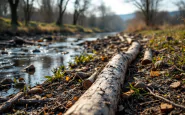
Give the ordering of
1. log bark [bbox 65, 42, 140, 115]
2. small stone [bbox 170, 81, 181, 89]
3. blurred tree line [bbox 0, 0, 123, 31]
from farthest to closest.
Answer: blurred tree line [bbox 0, 0, 123, 31] < small stone [bbox 170, 81, 181, 89] < log bark [bbox 65, 42, 140, 115]

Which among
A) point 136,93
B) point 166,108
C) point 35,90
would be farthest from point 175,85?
point 35,90

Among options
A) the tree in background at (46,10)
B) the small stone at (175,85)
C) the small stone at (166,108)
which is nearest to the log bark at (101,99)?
the small stone at (166,108)

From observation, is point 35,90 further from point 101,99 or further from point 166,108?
point 166,108

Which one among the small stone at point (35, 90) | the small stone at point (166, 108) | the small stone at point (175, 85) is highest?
the small stone at point (175, 85)

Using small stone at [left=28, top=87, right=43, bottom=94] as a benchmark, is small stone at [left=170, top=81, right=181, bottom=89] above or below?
above

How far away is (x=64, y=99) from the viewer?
289 centimetres

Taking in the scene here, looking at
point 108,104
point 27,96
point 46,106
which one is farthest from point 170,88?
point 27,96

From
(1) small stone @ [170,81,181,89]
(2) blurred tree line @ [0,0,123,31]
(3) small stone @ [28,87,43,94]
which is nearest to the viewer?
(1) small stone @ [170,81,181,89]

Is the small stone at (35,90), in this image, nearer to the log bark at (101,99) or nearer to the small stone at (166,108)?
the log bark at (101,99)

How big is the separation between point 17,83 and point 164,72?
2912 mm

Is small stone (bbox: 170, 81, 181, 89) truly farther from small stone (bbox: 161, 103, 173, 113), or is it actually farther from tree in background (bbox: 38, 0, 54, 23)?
tree in background (bbox: 38, 0, 54, 23)

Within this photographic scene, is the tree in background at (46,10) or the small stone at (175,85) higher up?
the tree in background at (46,10)

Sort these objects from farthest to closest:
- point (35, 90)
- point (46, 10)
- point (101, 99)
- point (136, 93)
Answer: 1. point (46, 10)
2. point (35, 90)
3. point (136, 93)
4. point (101, 99)

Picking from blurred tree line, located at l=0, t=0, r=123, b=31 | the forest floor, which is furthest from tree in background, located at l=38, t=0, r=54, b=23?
the forest floor
